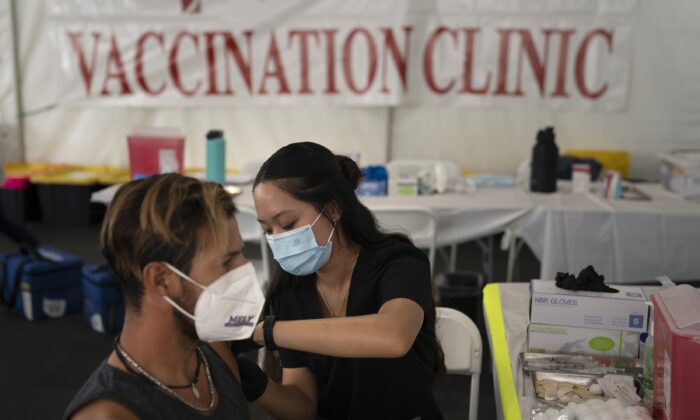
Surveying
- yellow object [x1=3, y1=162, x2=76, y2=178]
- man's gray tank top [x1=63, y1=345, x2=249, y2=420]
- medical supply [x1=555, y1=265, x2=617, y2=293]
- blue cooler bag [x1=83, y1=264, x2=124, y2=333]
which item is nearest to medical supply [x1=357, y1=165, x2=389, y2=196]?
blue cooler bag [x1=83, y1=264, x2=124, y2=333]

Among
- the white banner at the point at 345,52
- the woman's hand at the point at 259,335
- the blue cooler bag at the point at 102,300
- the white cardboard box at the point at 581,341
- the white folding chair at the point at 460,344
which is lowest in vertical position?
the blue cooler bag at the point at 102,300

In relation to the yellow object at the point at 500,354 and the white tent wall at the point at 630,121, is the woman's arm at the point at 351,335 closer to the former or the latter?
the yellow object at the point at 500,354

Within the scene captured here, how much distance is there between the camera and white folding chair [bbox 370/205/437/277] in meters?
3.10

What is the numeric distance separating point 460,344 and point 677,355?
701mm

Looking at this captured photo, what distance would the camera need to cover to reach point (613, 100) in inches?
188

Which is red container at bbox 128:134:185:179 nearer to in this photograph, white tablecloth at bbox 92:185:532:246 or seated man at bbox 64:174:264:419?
white tablecloth at bbox 92:185:532:246

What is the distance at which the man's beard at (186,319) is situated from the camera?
1221 millimetres

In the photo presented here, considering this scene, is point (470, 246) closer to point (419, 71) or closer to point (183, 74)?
point (419, 71)

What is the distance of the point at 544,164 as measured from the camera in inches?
136

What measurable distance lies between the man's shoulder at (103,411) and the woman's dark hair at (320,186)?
0.62m

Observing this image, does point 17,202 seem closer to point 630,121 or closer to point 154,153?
point 154,153

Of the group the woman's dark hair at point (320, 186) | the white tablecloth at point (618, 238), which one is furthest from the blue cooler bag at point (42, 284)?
the woman's dark hair at point (320, 186)

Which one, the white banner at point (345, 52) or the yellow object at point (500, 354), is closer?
the yellow object at point (500, 354)

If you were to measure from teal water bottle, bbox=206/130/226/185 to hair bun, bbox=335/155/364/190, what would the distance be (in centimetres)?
186
